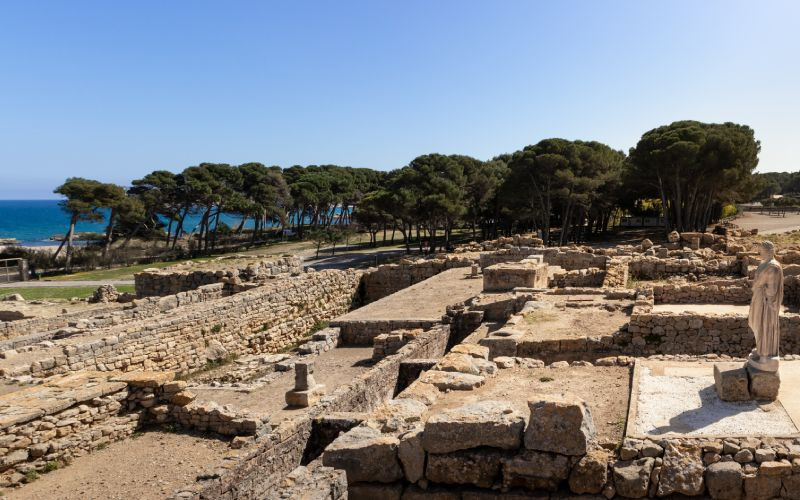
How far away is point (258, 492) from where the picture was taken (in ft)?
23.6

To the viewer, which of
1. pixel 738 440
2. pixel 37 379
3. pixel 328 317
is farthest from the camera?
pixel 328 317

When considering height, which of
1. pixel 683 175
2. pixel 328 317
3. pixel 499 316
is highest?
pixel 683 175

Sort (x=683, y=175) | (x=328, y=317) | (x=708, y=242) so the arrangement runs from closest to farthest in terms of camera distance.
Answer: (x=328, y=317) < (x=708, y=242) < (x=683, y=175)

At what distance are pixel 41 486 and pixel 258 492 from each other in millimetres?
3335

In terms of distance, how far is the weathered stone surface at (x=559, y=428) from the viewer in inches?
220

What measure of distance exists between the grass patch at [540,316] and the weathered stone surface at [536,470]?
701 centimetres

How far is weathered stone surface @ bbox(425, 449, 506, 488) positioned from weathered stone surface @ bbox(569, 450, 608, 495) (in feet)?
2.23

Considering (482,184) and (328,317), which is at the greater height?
(482,184)

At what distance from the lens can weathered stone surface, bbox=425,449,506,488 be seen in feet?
19.1

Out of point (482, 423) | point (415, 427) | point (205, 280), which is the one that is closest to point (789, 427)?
point (482, 423)

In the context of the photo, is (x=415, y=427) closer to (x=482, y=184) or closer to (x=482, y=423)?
(x=482, y=423)

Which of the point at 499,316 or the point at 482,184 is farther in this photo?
the point at 482,184

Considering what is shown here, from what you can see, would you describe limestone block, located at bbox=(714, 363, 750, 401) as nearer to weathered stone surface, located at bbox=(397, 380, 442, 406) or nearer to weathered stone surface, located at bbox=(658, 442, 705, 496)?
weathered stone surface, located at bbox=(658, 442, 705, 496)

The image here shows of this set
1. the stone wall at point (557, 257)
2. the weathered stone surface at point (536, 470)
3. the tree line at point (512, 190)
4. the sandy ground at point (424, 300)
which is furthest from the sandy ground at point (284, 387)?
the tree line at point (512, 190)
